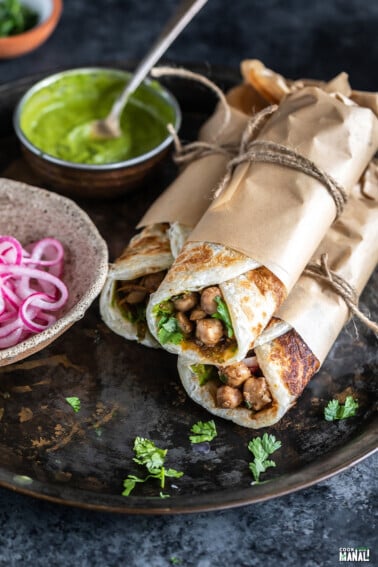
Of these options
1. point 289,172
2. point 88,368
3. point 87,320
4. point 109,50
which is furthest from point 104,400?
point 109,50

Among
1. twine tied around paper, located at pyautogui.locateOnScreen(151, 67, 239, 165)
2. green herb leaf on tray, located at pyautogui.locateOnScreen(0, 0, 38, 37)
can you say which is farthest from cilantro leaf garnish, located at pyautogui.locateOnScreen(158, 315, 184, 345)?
green herb leaf on tray, located at pyautogui.locateOnScreen(0, 0, 38, 37)

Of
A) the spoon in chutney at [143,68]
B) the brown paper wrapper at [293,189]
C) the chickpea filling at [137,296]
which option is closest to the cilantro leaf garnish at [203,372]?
the chickpea filling at [137,296]

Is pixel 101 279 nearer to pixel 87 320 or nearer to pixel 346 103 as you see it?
pixel 87 320

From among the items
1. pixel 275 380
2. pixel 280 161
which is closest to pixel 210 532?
pixel 275 380

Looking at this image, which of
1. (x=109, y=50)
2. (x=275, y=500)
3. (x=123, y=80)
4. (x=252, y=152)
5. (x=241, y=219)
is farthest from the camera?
(x=109, y=50)

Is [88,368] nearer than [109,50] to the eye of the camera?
Yes

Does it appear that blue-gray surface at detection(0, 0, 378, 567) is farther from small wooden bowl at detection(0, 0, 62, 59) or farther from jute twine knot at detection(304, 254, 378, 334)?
small wooden bowl at detection(0, 0, 62, 59)
